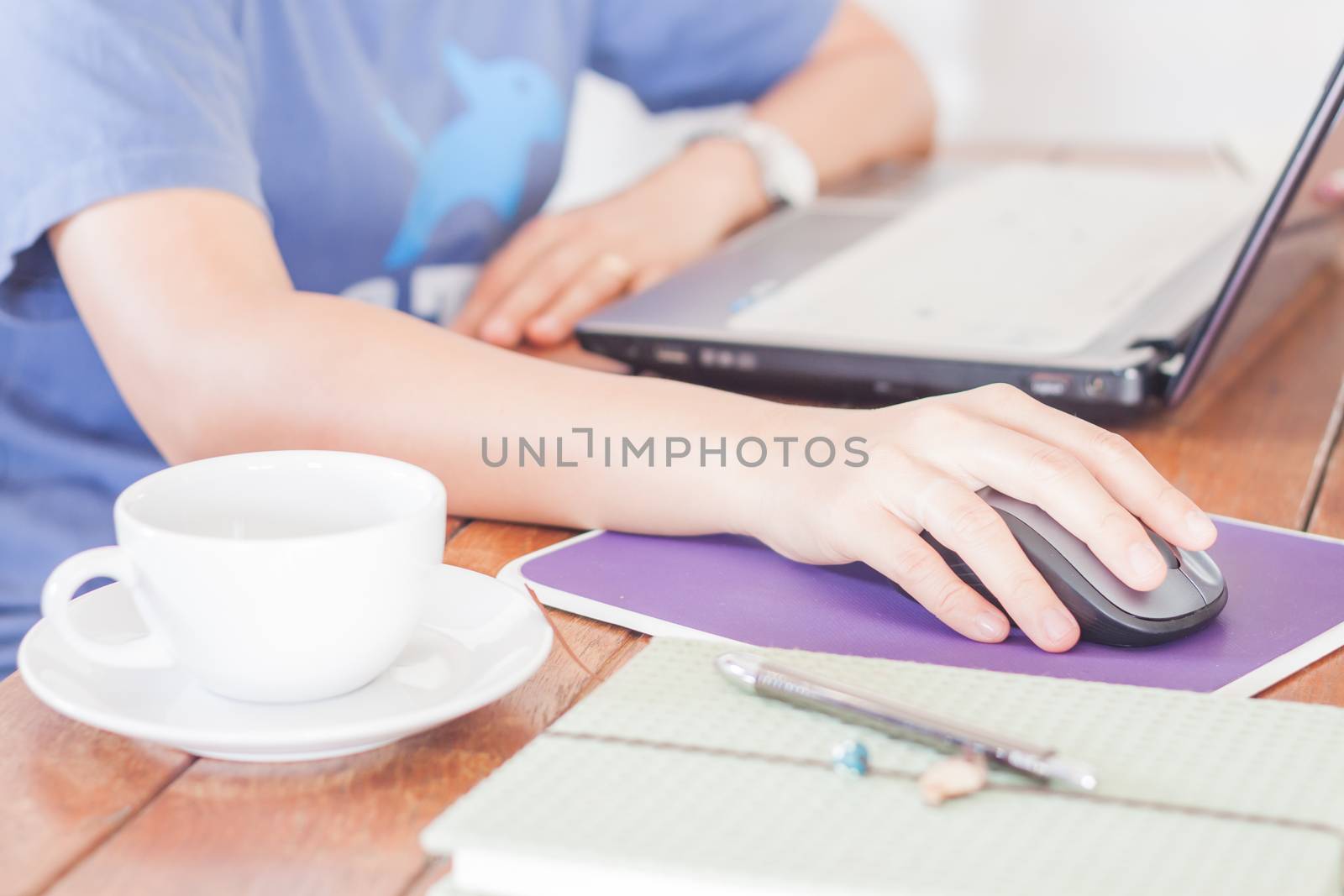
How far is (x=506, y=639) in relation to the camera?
47 centimetres

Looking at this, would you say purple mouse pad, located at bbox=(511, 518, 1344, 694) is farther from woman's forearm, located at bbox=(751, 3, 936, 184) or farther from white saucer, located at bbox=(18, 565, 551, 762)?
woman's forearm, located at bbox=(751, 3, 936, 184)

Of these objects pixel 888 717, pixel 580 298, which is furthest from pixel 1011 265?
pixel 888 717

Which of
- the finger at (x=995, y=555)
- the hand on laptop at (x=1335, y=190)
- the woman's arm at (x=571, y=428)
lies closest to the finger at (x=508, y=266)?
the woman's arm at (x=571, y=428)

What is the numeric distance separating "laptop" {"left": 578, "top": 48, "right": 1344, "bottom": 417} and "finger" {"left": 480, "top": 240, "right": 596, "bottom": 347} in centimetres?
9

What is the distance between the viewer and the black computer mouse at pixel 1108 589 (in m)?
0.49

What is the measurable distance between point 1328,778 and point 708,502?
10.7 inches

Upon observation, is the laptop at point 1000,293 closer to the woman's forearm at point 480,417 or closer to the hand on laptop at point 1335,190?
the hand on laptop at point 1335,190

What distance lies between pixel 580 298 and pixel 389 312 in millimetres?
243

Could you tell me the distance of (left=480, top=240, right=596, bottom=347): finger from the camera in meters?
0.89

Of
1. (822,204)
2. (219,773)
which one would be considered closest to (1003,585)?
(219,773)

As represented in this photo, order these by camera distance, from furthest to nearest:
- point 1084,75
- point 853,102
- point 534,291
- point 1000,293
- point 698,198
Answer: point 1084,75
point 853,102
point 698,198
point 534,291
point 1000,293

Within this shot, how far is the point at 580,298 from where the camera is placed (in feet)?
2.97

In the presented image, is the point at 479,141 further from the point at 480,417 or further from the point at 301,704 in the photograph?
the point at 301,704

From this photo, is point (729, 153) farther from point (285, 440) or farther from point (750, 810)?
point (750, 810)
